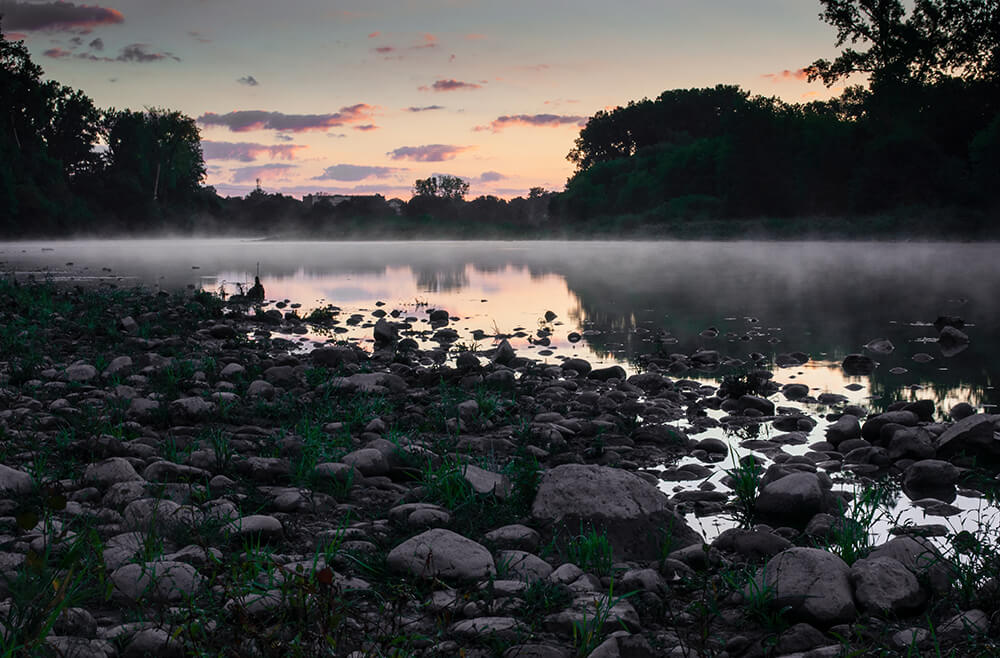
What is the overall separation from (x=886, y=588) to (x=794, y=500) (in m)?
1.13

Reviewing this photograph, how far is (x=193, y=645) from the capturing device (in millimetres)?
2484

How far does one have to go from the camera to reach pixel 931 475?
15.5ft

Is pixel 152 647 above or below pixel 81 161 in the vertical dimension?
below

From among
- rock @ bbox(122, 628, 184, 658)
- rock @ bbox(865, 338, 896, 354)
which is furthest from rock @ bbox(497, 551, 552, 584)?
rock @ bbox(865, 338, 896, 354)

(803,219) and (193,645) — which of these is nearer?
(193,645)

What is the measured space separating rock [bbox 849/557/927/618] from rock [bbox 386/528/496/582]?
55.2 inches

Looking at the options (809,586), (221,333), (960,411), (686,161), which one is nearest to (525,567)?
(809,586)

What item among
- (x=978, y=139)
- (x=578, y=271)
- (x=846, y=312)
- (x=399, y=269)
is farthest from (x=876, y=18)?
(x=846, y=312)

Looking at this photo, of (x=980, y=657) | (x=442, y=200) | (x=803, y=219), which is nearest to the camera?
(x=980, y=657)

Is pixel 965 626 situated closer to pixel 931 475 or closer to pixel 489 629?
pixel 489 629

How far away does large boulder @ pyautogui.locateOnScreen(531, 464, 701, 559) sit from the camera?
3723 millimetres

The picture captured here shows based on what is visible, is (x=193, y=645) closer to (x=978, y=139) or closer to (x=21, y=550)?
(x=21, y=550)

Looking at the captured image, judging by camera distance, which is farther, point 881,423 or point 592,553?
point 881,423

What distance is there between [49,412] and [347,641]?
13.5 ft
